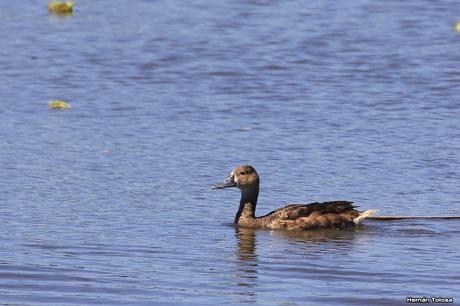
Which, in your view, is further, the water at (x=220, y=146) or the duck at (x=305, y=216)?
the duck at (x=305, y=216)

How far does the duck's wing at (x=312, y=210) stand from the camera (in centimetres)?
1558

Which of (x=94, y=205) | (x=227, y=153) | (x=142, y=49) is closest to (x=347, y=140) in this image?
(x=227, y=153)

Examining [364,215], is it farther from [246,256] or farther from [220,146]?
[220,146]

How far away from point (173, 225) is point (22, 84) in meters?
9.10

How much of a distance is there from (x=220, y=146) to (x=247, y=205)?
3143 millimetres

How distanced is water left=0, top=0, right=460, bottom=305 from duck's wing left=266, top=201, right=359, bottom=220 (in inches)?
9.8

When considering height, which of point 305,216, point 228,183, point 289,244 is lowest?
point 289,244

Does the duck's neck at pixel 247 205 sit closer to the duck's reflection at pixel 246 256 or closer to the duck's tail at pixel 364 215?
the duck's reflection at pixel 246 256

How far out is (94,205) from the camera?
16.2 metres

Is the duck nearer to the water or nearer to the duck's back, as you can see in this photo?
the duck's back

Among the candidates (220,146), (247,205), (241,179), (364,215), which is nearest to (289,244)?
(364,215)

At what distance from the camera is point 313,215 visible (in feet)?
51.6

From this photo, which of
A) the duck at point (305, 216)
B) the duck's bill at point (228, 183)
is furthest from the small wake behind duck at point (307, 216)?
the duck's bill at point (228, 183)

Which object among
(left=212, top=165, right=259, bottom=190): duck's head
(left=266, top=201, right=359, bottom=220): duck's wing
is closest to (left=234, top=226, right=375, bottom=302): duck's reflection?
(left=266, top=201, right=359, bottom=220): duck's wing
